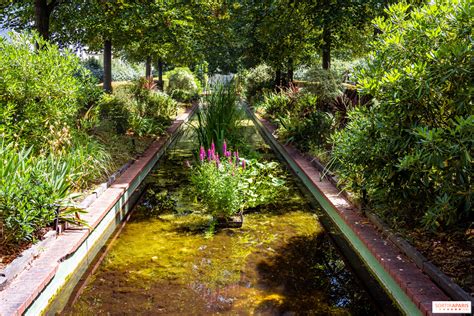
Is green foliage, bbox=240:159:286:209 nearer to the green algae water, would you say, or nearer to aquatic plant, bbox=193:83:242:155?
the green algae water

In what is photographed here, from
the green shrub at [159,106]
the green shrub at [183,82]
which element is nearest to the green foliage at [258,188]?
the green shrub at [159,106]

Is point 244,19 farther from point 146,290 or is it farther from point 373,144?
point 146,290

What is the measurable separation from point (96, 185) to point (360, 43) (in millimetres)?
12554

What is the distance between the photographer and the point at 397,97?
415 centimetres

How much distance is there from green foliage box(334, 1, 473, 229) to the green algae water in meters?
1.02

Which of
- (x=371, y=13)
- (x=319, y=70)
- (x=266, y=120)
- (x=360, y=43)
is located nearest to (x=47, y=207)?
(x=371, y=13)

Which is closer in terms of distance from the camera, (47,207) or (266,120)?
(47,207)

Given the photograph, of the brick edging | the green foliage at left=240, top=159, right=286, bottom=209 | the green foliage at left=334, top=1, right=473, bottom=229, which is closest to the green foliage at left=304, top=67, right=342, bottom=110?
the green foliage at left=240, top=159, right=286, bottom=209

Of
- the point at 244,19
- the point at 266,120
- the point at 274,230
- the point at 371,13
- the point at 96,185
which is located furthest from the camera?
the point at 266,120

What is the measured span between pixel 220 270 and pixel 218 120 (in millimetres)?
4103

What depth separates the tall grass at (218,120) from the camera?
781 cm

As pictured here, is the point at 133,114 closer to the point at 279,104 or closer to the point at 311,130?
the point at 311,130

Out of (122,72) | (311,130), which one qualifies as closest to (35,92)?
(311,130)

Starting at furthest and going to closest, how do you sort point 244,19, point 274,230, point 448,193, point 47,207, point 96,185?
point 244,19 → point 96,185 → point 274,230 → point 47,207 → point 448,193
